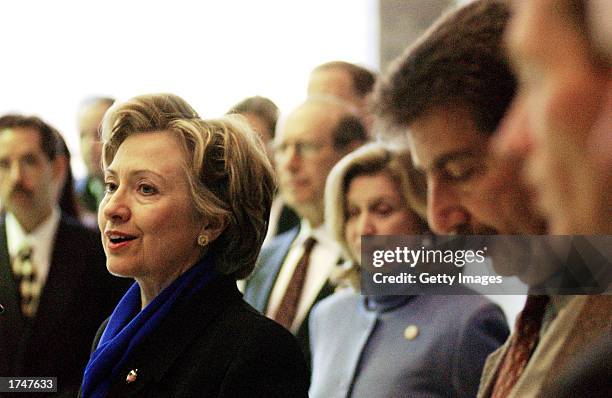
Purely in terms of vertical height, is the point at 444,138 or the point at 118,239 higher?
the point at 444,138

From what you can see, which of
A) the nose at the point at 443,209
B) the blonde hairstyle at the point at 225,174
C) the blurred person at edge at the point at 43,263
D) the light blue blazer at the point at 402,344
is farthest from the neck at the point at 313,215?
the blurred person at edge at the point at 43,263

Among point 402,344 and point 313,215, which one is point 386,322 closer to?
point 402,344

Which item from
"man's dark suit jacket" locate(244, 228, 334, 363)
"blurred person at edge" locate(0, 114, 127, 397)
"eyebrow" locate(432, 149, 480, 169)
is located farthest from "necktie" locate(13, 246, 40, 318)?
"eyebrow" locate(432, 149, 480, 169)

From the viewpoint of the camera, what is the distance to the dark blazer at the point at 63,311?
2467 millimetres

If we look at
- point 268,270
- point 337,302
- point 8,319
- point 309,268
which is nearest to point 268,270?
point 268,270

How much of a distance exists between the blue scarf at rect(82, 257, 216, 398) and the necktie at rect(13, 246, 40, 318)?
0.82m

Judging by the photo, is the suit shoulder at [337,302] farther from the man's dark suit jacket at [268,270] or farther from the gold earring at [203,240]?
the gold earring at [203,240]

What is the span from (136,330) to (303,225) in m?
0.74

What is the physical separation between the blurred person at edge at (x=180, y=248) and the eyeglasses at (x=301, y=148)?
51cm

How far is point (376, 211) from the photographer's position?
2.23m

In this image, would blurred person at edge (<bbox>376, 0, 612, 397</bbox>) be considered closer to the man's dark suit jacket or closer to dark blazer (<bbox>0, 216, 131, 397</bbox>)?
the man's dark suit jacket

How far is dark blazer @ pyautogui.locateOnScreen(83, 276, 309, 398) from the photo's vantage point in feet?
5.37

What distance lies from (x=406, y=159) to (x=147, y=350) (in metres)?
0.85

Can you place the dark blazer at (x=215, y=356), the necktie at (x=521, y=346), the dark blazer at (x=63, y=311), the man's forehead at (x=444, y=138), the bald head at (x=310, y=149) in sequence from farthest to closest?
the dark blazer at (x=63, y=311) → the bald head at (x=310, y=149) → the man's forehead at (x=444, y=138) → the necktie at (x=521, y=346) → the dark blazer at (x=215, y=356)
